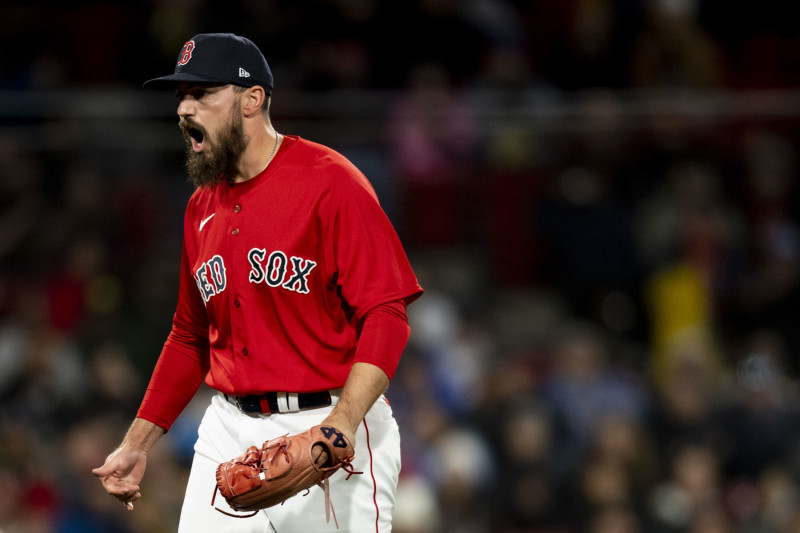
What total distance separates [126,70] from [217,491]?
226 inches

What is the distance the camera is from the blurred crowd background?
23.6 feet

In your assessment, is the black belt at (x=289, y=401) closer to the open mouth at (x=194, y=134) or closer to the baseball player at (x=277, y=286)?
the baseball player at (x=277, y=286)

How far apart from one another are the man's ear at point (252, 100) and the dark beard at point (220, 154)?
2 cm

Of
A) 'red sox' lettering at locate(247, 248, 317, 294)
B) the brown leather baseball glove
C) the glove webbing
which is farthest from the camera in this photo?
'red sox' lettering at locate(247, 248, 317, 294)

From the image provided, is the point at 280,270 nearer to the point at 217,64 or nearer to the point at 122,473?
the point at 217,64

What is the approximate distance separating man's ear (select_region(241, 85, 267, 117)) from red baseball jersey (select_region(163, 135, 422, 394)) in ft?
0.53

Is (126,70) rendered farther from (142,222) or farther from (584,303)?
(584,303)

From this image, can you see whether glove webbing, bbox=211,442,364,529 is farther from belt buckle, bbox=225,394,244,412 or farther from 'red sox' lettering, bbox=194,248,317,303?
'red sox' lettering, bbox=194,248,317,303

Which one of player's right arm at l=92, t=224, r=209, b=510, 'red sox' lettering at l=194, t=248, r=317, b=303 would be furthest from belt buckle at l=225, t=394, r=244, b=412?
'red sox' lettering at l=194, t=248, r=317, b=303

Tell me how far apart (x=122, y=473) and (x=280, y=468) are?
0.73 m

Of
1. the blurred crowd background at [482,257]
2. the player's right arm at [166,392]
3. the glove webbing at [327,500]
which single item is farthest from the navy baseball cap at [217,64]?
the blurred crowd background at [482,257]

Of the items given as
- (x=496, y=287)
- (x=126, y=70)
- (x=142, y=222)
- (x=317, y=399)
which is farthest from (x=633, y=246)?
(x=317, y=399)

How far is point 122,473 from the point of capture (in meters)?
3.46

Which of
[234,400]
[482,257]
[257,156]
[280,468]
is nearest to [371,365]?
[280,468]
